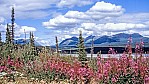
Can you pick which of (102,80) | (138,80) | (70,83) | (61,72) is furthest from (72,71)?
(138,80)

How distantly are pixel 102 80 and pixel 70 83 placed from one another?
444 centimetres

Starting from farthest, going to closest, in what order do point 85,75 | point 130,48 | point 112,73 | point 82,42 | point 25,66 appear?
1. point 82,42
2. point 25,66
3. point 85,75
4. point 112,73
5. point 130,48

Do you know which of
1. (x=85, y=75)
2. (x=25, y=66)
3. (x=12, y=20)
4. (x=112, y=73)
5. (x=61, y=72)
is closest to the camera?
(x=112, y=73)

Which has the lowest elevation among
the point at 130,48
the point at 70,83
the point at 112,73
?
the point at 70,83

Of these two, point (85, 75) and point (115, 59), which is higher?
point (115, 59)

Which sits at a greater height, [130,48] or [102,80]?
[130,48]

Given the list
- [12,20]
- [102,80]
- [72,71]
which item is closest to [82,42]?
[72,71]

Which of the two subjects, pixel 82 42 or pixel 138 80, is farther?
pixel 82 42

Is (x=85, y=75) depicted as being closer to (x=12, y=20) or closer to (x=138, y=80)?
(x=138, y=80)

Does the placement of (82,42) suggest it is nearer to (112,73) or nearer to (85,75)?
(85,75)

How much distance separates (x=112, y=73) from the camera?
44.8ft

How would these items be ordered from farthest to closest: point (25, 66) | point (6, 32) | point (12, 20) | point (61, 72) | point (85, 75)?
point (12, 20)
point (6, 32)
point (25, 66)
point (61, 72)
point (85, 75)

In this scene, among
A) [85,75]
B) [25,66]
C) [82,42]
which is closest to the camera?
[85,75]

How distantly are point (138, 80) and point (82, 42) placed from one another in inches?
757
